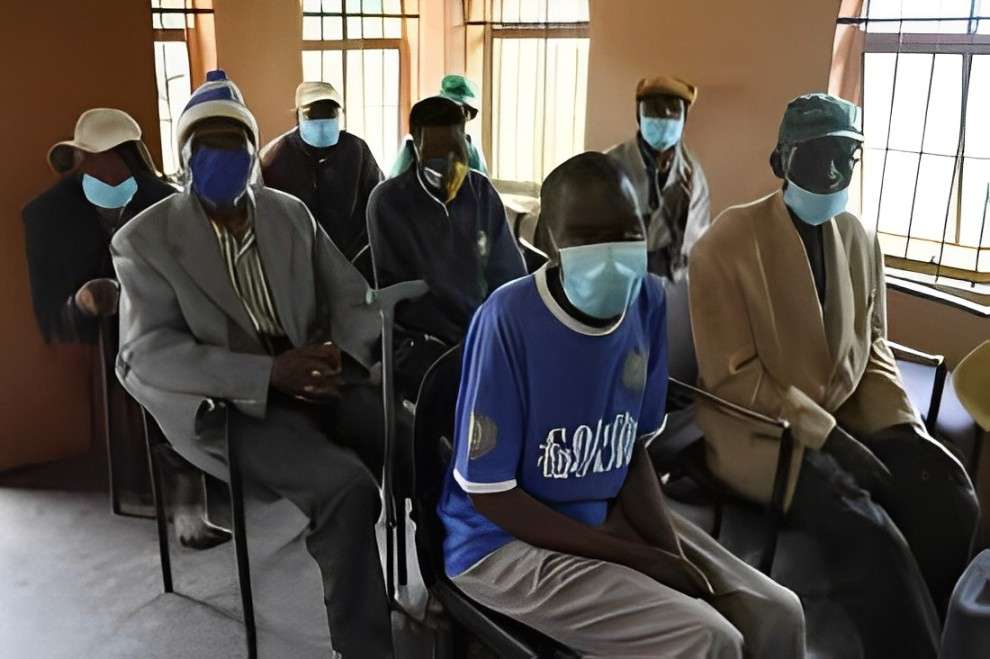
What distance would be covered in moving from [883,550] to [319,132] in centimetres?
240

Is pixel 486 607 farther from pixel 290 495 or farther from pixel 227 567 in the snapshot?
pixel 227 567

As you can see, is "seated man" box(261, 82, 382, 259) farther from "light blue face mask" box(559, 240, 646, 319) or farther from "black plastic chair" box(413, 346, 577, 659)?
"light blue face mask" box(559, 240, 646, 319)

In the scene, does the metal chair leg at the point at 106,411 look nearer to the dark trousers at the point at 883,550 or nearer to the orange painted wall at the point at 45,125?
the orange painted wall at the point at 45,125

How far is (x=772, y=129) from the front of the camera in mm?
3732

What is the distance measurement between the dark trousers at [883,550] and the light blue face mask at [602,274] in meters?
0.64

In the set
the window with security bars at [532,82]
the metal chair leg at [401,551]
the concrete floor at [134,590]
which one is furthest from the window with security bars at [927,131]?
the concrete floor at [134,590]

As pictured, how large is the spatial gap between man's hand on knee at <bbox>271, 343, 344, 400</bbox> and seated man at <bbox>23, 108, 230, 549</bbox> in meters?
0.76

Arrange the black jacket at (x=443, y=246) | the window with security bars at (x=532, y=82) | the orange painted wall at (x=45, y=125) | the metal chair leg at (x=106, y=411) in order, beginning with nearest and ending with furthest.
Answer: the black jacket at (x=443, y=246), the metal chair leg at (x=106, y=411), the orange painted wall at (x=45, y=125), the window with security bars at (x=532, y=82)

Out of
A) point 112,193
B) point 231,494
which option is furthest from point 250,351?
point 112,193

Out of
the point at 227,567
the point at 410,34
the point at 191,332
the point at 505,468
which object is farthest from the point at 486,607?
the point at 410,34

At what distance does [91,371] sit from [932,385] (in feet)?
7.85

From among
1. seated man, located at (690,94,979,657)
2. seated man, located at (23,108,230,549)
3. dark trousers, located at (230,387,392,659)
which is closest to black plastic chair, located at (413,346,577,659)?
dark trousers, located at (230,387,392,659)

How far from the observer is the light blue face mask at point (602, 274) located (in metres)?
1.50

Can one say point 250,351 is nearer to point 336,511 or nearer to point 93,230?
point 336,511
